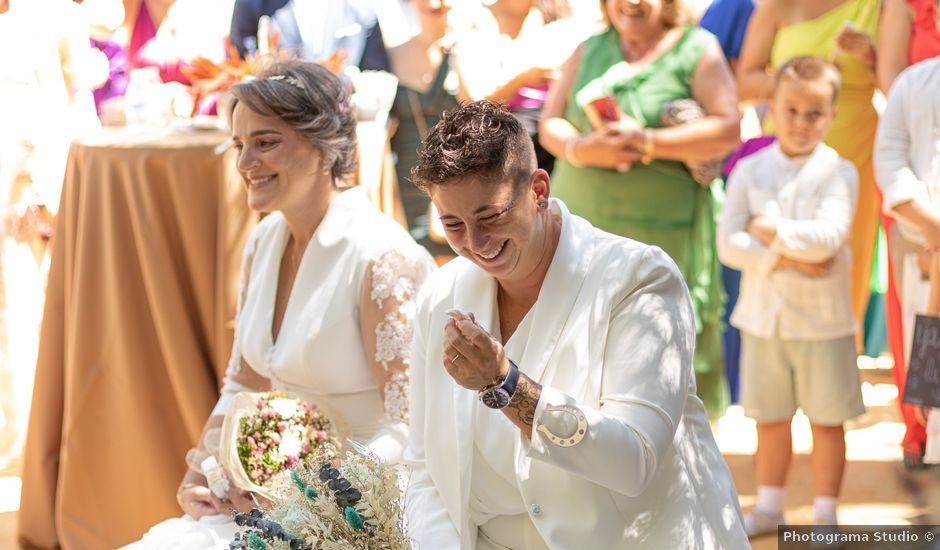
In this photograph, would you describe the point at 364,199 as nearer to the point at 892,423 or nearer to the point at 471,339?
the point at 471,339

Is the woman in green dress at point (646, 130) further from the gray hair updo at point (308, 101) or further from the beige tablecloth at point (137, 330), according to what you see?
the gray hair updo at point (308, 101)

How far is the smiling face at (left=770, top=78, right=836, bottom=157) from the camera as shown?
13.6ft

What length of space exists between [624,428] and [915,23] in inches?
133

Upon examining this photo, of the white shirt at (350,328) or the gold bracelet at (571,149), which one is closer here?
the white shirt at (350,328)

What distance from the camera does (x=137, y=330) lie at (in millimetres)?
4164

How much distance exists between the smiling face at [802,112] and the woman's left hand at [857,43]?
37.1 inches

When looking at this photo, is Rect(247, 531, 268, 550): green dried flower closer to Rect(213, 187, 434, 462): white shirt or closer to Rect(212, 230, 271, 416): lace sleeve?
Rect(213, 187, 434, 462): white shirt

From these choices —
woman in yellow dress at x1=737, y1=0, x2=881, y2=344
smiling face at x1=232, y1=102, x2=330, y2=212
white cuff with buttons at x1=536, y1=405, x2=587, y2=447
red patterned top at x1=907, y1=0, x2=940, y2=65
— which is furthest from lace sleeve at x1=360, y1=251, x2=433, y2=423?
woman in yellow dress at x1=737, y1=0, x2=881, y2=344

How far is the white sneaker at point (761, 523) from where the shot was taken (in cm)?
426

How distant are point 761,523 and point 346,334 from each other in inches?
81.9

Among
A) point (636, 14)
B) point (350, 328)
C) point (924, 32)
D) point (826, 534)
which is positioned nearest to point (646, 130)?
point (636, 14)

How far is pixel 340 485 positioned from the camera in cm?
206

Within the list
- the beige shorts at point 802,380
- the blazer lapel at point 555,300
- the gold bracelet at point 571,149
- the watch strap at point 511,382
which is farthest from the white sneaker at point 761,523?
the watch strap at point 511,382

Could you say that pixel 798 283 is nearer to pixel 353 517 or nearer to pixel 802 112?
pixel 802 112
